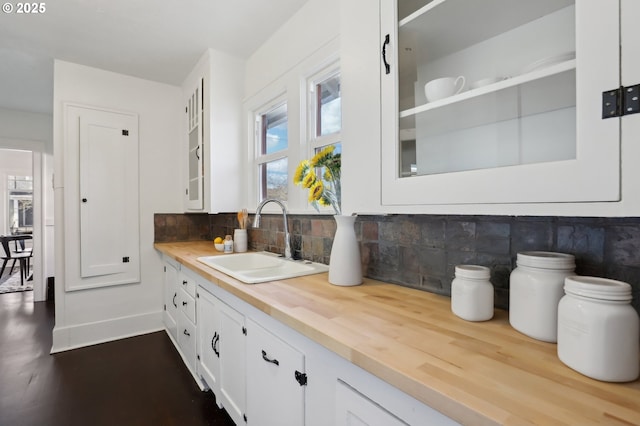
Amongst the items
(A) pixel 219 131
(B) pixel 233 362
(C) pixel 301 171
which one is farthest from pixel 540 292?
(A) pixel 219 131

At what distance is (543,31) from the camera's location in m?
0.72

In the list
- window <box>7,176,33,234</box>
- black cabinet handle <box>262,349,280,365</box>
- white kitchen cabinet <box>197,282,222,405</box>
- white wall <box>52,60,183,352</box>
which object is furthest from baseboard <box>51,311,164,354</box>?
window <box>7,176,33,234</box>

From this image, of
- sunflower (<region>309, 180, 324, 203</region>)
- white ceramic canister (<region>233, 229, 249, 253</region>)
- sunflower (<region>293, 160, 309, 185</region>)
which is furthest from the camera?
white ceramic canister (<region>233, 229, 249, 253</region>)

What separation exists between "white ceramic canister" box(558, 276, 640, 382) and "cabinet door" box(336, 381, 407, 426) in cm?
37

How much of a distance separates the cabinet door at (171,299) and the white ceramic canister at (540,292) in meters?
2.33

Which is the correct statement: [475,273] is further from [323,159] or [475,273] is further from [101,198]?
[101,198]

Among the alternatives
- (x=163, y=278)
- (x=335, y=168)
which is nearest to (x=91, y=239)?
(x=163, y=278)

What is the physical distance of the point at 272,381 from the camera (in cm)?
110

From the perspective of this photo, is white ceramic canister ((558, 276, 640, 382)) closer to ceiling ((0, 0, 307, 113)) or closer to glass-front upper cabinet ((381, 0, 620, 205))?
glass-front upper cabinet ((381, 0, 620, 205))

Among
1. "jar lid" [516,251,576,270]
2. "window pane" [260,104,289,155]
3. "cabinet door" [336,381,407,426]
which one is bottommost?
"cabinet door" [336,381,407,426]

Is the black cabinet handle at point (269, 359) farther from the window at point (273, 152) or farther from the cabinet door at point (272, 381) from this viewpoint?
the window at point (273, 152)

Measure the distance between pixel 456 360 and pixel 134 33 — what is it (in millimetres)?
2735

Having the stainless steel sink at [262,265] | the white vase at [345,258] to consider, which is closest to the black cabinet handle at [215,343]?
the stainless steel sink at [262,265]

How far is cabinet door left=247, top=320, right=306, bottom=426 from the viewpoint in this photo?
0.96 m
